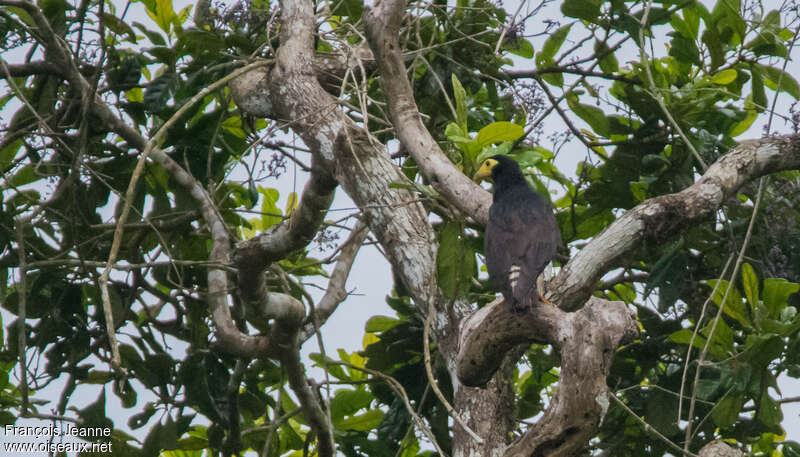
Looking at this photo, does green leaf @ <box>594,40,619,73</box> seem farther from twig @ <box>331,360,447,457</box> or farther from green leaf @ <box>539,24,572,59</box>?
twig @ <box>331,360,447,457</box>

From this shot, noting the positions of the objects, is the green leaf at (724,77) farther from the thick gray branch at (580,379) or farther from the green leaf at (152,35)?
the green leaf at (152,35)

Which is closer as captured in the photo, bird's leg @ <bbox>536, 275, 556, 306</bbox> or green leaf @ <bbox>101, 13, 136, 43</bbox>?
bird's leg @ <bbox>536, 275, 556, 306</bbox>

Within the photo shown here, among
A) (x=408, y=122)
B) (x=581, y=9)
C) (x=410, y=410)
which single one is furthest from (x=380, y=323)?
(x=581, y=9)

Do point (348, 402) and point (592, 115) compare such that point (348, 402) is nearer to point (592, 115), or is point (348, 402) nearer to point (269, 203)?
point (269, 203)

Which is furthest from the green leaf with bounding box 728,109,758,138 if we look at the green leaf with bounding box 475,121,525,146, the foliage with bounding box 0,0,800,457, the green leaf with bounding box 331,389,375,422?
the green leaf with bounding box 331,389,375,422

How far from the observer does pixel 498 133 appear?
3.26 m


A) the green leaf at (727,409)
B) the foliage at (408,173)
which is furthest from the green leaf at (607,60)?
the green leaf at (727,409)

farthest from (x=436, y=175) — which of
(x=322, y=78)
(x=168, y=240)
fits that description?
(x=168, y=240)

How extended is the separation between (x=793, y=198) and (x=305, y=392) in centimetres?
214

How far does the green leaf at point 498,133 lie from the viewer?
3230mm

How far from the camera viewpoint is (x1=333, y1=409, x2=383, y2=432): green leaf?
14.5 ft

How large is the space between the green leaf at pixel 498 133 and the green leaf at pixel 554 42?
1.15 m

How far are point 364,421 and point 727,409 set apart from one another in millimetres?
1670

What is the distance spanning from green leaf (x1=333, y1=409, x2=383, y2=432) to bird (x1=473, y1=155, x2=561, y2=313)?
1.35 meters
